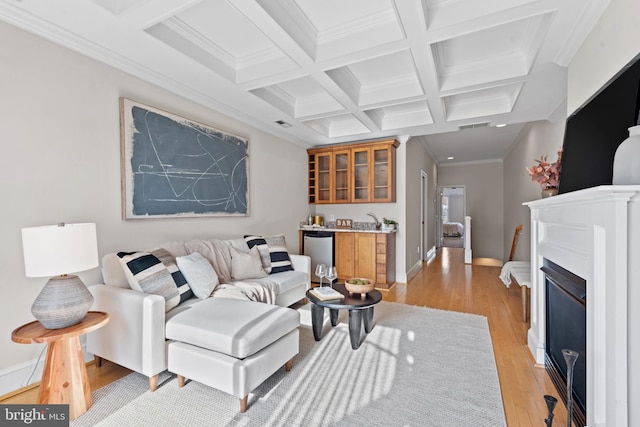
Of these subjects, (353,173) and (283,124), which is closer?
(283,124)

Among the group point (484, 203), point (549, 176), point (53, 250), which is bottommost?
point (53, 250)

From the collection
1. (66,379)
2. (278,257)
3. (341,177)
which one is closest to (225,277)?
(278,257)

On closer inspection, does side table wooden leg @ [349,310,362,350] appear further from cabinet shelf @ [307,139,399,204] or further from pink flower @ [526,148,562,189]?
cabinet shelf @ [307,139,399,204]

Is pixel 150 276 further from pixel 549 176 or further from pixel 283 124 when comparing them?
pixel 549 176

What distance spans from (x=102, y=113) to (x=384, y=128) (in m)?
3.55

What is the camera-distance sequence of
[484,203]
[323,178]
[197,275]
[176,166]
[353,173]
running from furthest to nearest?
[484,203] < [323,178] < [353,173] < [176,166] < [197,275]

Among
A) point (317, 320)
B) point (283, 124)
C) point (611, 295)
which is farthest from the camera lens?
point (283, 124)

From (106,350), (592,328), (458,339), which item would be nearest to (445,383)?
(458,339)

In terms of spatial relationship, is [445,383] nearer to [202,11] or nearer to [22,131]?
[202,11]

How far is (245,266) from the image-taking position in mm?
3076

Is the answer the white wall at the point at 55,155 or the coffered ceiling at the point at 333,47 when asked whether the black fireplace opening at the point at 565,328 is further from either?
the white wall at the point at 55,155

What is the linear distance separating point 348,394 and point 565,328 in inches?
58.4

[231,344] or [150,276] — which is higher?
[150,276]

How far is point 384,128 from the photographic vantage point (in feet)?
14.6
